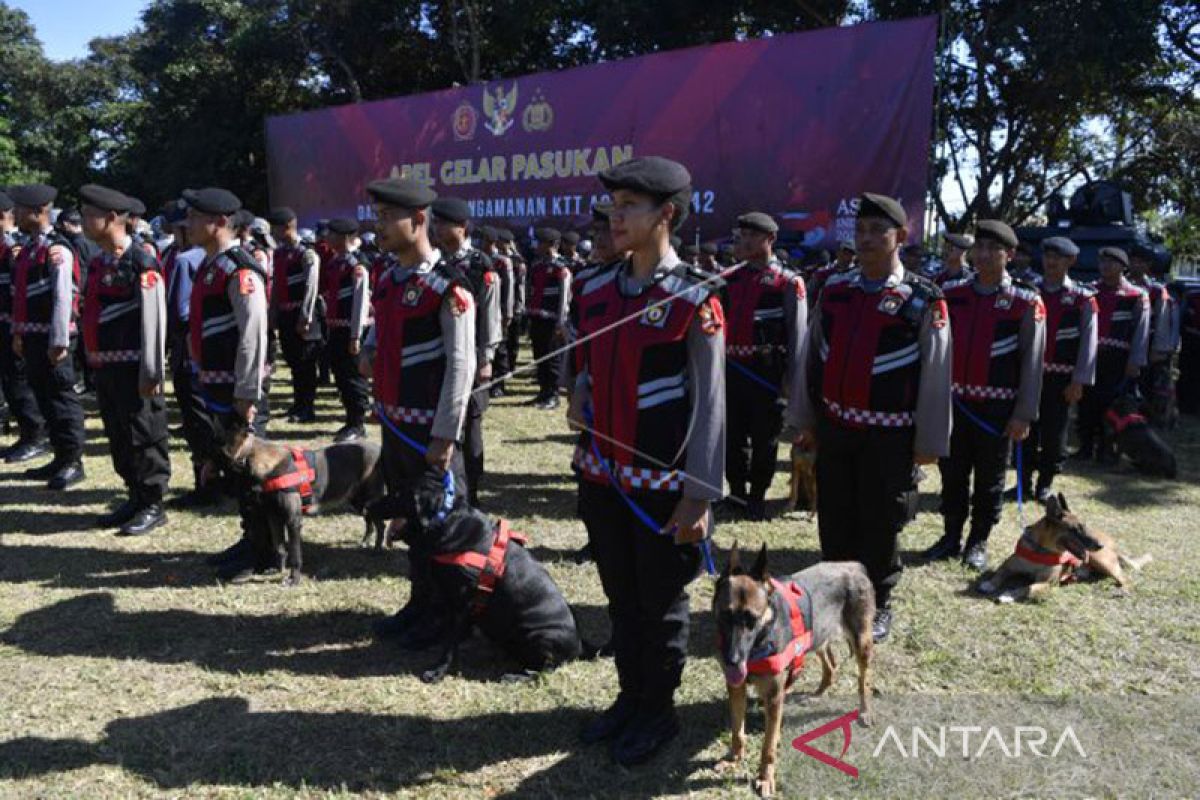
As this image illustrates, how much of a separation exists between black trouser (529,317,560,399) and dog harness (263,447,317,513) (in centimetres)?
599

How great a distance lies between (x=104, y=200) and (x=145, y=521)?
2.19 metres

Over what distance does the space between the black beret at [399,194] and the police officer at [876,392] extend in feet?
6.78

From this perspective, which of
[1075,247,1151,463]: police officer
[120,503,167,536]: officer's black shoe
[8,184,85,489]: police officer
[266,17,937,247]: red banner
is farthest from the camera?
[266,17,937,247]: red banner

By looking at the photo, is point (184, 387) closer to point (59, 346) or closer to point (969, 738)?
point (59, 346)

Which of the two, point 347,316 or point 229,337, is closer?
point 229,337

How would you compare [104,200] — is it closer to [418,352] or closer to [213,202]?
[213,202]

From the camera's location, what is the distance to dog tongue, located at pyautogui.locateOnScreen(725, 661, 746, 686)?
121 inches

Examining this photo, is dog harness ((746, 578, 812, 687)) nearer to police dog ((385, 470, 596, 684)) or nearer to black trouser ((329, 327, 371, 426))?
police dog ((385, 470, 596, 684))

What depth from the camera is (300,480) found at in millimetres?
5375

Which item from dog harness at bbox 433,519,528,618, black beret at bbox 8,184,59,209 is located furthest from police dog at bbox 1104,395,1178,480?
black beret at bbox 8,184,59,209

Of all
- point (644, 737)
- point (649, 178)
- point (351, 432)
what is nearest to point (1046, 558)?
point (644, 737)

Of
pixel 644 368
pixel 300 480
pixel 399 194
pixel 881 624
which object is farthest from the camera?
pixel 300 480

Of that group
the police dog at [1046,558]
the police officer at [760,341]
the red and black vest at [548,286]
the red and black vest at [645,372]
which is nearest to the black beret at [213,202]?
the red and black vest at [645,372]

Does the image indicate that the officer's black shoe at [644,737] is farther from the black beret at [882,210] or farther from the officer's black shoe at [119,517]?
the officer's black shoe at [119,517]
